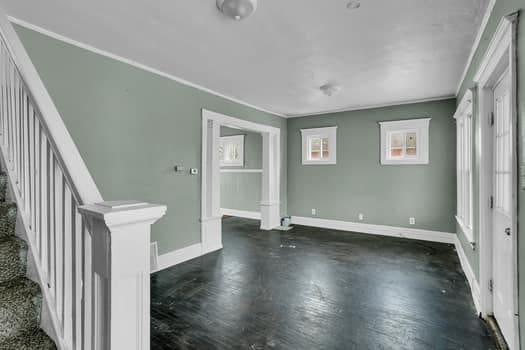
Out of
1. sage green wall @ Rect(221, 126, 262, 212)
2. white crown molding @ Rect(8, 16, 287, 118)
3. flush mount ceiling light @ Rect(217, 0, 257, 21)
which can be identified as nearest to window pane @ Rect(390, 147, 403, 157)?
sage green wall @ Rect(221, 126, 262, 212)

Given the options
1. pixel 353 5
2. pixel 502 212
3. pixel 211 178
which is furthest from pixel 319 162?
pixel 353 5

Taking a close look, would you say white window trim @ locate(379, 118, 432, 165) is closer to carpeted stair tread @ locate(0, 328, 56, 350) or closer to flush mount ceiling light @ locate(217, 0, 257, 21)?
flush mount ceiling light @ locate(217, 0, 257, 21)

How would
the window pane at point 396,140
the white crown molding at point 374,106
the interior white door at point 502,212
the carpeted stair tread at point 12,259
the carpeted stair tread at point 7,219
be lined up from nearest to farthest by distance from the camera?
the carpeted stair tread at point 12,259 < the carpeted stair tread at point 7,219 < the interior white door at point 502,212 < the white crown molding at point 374,106 < the window pane at point 396,140

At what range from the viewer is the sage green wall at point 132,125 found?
2.63 metres

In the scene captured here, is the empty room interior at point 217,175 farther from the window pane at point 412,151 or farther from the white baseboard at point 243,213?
the white baseboard at point 243,213

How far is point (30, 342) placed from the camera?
3.56 feet

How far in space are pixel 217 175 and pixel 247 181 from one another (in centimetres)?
297

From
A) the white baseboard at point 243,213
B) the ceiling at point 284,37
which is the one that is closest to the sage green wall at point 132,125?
the ceiling at point 284,37

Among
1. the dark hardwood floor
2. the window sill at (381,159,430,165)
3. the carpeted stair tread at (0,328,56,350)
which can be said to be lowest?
the dark hardwood floor

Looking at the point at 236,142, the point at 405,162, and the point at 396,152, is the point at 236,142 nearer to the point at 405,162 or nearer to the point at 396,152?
the point at 396,152

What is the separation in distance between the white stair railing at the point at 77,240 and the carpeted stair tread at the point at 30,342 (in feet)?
0.20

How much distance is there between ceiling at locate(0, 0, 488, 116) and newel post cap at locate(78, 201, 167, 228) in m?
1.89

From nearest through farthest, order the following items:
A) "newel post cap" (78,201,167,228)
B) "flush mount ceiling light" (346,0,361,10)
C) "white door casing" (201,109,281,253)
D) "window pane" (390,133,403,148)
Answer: "newel post cap" (78,201,167,228) < "flush mount ceiling light" (346,0,361,10) < "white door casing" (201,109,281,253) < "window pane" (390,133,403,148)

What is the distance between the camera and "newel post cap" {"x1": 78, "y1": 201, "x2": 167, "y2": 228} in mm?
758
